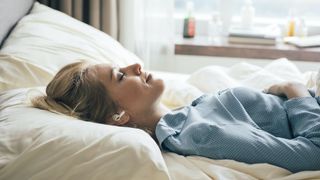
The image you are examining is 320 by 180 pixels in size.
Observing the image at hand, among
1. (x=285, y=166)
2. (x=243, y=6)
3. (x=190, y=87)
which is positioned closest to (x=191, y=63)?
(x=243, y=6)

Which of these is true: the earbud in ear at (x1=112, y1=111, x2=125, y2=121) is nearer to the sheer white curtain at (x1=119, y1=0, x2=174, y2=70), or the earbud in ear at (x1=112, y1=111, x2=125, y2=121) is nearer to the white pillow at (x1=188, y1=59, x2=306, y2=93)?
the white pillow at (x1=188, y1=59, x2=306, y2=93)

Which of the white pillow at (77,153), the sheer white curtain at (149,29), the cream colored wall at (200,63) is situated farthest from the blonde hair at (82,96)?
the cream colored wall at (200,63)

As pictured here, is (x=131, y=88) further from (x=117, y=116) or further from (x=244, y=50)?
(x=244, y=50)

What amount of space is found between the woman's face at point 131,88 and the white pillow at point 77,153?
262mm

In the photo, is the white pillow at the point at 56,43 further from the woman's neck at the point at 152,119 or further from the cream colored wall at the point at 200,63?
the cream colored wall at the point at 200,63

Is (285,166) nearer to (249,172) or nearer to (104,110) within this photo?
(249,172)

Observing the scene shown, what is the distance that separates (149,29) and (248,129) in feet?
4.69

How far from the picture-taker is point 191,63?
9.28 feet

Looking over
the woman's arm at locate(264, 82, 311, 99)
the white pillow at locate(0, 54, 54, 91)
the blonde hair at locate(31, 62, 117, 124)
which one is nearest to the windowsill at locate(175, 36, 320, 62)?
the woman's arm at locate(264, 82, 311, 99)

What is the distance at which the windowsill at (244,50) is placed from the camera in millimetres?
2650

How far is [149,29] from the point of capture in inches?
105

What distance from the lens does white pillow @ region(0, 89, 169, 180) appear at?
3.66 feet

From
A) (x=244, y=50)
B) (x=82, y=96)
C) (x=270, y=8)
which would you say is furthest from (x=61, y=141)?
(x=270, y=8)

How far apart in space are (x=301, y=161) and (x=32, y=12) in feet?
4.49
